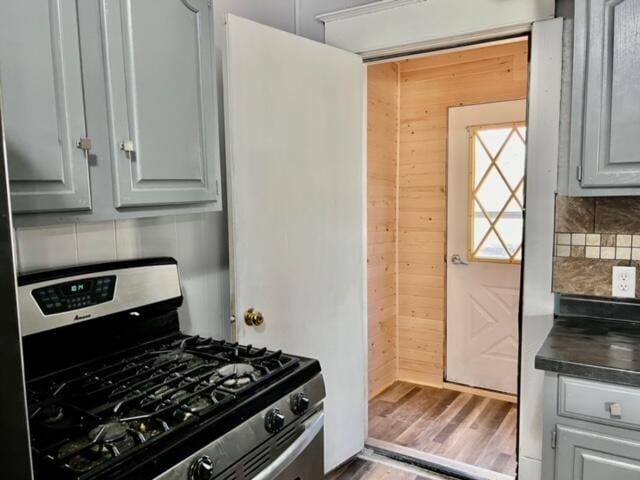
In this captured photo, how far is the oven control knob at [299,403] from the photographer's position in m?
1.38

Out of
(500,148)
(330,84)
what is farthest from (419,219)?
(330,84)

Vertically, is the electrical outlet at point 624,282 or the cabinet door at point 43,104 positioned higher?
the cabinet door at point 43,104

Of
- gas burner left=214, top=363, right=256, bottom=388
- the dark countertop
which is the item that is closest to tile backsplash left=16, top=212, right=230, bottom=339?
gas burner left=214, top=363, right=256, bottom=388

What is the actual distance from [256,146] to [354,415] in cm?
145

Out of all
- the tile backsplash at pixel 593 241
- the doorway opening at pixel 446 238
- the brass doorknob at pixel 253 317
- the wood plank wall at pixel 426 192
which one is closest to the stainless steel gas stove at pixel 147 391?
the brass doorknob at pixel 253 317

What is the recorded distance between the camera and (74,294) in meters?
1.43

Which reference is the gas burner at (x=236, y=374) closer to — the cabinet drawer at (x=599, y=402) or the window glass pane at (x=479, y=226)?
the cabinet drawer at (x=599, y=402)

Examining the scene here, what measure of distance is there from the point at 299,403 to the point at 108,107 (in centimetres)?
95

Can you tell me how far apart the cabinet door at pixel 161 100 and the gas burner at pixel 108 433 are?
0.55 m

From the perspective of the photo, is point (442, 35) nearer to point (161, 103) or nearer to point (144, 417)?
point (161, 103)

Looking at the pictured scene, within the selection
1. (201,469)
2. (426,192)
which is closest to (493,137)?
(426,192)

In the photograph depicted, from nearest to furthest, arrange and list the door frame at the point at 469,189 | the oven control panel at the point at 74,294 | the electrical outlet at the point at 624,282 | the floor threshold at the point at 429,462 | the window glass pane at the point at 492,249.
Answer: the oven control panel at the point at 74,294 < the electrical outlet at the point at 624,282 < the floor threshold at the point at 429,462 < the door frame at the point at 469,189 < the window glass pane at the point at 492,249

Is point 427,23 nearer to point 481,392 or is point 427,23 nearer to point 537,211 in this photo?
point 537,211

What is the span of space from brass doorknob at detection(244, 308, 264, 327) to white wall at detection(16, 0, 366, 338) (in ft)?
0.74
